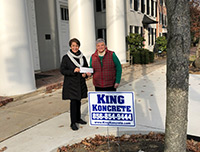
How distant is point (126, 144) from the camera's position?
2963 mm

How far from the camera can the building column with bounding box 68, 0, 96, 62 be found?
8445mm

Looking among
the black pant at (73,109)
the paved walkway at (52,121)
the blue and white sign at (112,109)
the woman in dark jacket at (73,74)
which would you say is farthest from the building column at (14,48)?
the blue and white sign at (112,109)

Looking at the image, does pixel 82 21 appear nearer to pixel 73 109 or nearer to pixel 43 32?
pixel 43 32

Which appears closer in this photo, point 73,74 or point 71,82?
point 73,74

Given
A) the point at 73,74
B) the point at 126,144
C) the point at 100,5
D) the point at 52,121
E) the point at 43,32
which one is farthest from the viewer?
the point at 100,5

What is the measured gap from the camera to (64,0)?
38.2ft

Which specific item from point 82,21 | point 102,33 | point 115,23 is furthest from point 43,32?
point 102,33

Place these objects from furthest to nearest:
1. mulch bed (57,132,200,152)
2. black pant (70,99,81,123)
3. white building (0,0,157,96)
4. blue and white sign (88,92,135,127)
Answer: white building (0,0,157,96) < black pant (70,99,81,123) < mulch bed (57,132,200,152) < blue and white sign (88,92,135,127)

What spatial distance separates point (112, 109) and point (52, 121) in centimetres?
202

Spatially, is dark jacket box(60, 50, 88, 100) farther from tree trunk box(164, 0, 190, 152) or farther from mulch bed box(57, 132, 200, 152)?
tree trunk box(164, 0, 190, 152)

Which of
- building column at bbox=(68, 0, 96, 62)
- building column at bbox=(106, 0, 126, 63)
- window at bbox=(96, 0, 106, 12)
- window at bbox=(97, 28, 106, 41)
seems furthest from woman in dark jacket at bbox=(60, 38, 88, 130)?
window at bbox=(96, 0, 106, 12)

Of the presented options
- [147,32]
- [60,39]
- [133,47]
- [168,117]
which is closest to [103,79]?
[168,117]

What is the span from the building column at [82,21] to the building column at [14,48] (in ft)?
9.98

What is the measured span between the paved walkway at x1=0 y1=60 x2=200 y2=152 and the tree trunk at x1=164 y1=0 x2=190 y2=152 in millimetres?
1142
